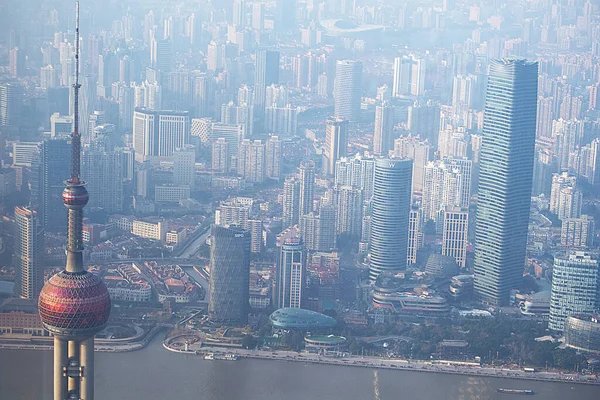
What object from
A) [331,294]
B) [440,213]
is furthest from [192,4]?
[331,294]

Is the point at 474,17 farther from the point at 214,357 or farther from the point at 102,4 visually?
the point at 214,357

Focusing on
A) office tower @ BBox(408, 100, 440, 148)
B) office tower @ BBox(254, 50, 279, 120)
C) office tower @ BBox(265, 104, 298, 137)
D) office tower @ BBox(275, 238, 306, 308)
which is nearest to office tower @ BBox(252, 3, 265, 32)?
office tower @ BBox(254, 50, 279, 120)

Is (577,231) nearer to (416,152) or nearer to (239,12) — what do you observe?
(416,152)

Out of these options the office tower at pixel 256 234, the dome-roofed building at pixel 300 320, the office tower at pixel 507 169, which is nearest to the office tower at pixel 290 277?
the dome-roofed building at pixel 300 320

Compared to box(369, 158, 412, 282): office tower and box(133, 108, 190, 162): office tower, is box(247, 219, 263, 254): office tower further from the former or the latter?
box(133, 108, 190, 162): office tower

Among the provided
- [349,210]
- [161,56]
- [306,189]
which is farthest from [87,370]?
[161,56]

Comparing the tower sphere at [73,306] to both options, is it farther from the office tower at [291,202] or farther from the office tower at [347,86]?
the office tower at [347,86]
